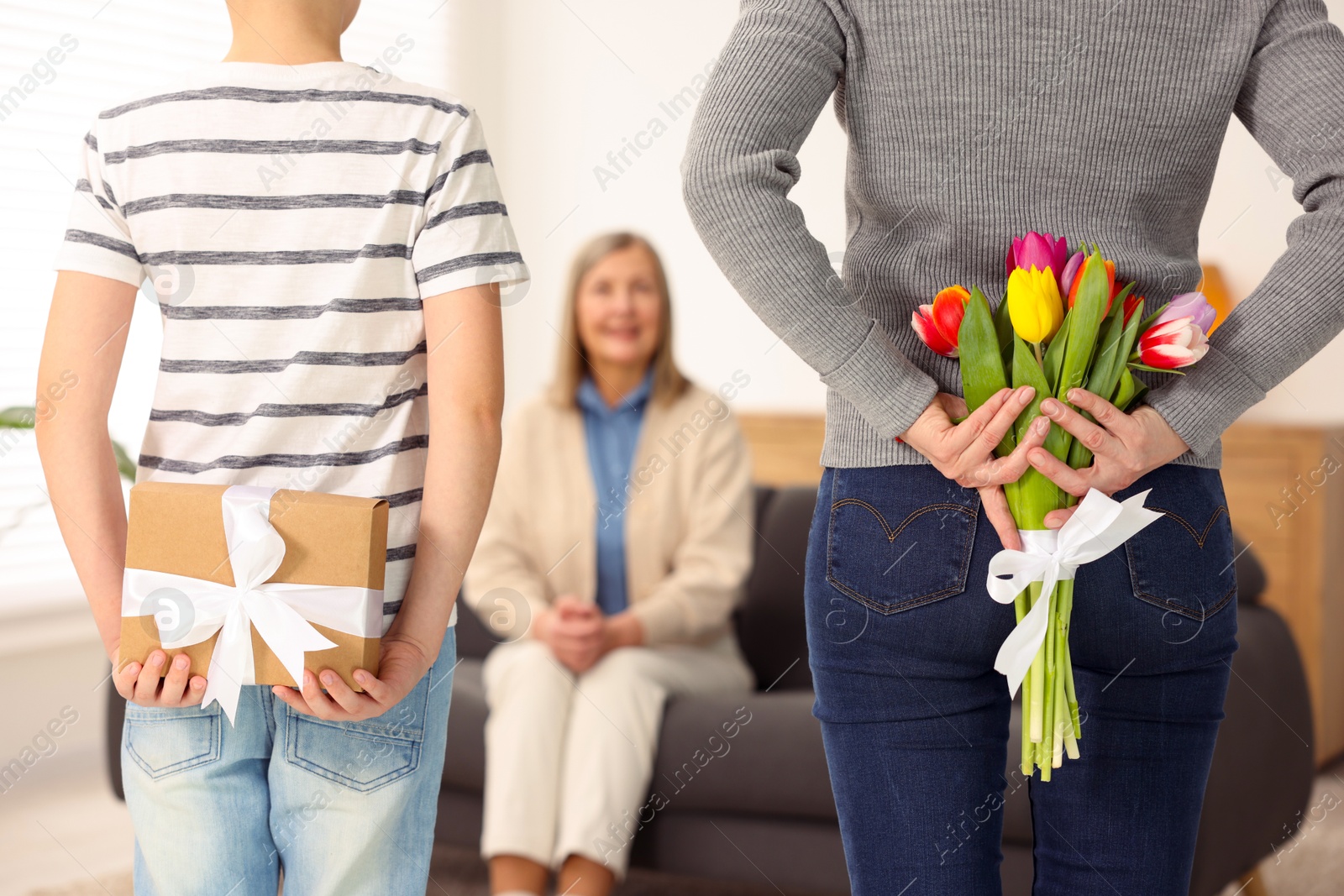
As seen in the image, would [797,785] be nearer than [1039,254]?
No

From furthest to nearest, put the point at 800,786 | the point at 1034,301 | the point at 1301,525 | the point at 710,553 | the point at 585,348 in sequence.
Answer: the point at 1301,525 → the point at 585,348 → the point at 710,553 → the point at 800,786 → the point at 1034,301

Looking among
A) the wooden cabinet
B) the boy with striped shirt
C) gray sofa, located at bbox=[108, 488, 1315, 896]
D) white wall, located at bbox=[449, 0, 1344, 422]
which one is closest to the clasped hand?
the boy with striped shirt

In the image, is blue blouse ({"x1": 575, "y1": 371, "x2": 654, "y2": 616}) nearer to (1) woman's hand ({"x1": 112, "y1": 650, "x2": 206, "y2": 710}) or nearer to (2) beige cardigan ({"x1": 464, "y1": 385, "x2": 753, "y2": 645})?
(2) beige cardigan ({"x1": 464, "y1": 385, "x2": 753, "y2": 645})

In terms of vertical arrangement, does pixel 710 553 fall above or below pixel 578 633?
above

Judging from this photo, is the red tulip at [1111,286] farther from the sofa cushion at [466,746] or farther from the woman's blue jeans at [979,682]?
the sofa cushion at [466,746]

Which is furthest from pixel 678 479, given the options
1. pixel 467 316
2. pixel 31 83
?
pixel 31 83

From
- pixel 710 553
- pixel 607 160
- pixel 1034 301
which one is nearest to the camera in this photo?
pixel 1034 301

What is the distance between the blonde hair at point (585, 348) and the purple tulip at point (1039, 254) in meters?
1.47

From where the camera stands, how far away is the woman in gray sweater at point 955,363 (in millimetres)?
746

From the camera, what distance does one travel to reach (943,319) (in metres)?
0.74

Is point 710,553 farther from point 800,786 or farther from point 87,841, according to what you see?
point 87,841

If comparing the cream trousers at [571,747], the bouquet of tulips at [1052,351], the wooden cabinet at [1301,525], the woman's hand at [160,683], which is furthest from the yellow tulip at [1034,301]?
the wooden cabinet at [1301,525]

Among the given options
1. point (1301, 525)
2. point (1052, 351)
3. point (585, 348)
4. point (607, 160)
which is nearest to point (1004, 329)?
point (1052, 351)

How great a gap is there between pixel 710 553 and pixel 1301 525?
1386 mm
